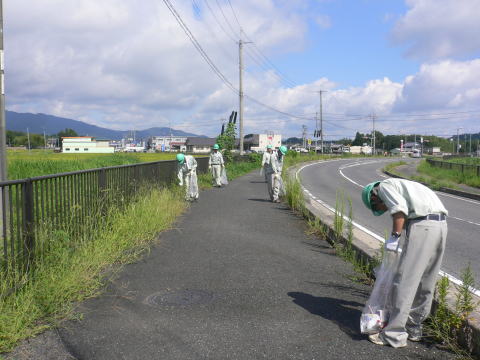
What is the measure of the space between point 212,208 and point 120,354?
8.79 meters

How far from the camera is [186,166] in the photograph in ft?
45.3

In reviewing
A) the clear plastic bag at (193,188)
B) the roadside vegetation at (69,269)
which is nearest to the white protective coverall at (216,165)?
the clear plastic bag at (193,188)

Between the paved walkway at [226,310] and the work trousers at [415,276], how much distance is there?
162 millimetres

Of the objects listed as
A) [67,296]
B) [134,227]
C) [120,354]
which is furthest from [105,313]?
[134,227]

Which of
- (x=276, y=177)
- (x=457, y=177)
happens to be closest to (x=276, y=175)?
(x=276, y=177)

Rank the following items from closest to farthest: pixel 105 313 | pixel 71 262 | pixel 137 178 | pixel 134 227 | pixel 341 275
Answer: pixel 105 313 < pixel 71 262 < pixel 341 275 < pixel 134 227 < pixel 137 178

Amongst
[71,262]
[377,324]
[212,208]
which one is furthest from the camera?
[212,208]

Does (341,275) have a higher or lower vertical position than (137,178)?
lower

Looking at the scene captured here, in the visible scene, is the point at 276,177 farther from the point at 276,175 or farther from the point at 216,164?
the point at 216,164

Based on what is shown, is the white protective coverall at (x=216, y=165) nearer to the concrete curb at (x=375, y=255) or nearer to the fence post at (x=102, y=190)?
the concrete curb at (x=375, y=255)

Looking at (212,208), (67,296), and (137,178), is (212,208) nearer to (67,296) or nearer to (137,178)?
(137,178)

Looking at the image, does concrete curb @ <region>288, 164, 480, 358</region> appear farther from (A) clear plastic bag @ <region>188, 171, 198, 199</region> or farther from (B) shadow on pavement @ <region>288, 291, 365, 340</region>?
(A) clear plastic bag @ <region>188, 171, 198, 199</region>

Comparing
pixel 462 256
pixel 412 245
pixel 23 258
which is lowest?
pixel 462 256

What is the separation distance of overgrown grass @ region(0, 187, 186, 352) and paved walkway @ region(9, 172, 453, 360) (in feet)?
0.58
